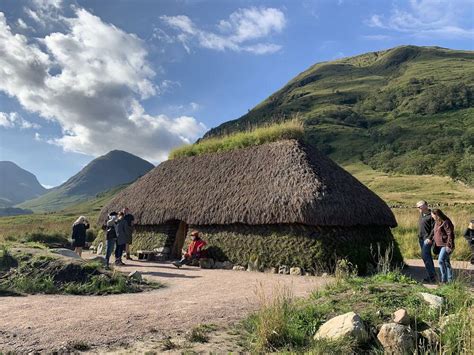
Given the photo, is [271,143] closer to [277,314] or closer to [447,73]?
[277,314]

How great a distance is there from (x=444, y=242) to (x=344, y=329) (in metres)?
4.93

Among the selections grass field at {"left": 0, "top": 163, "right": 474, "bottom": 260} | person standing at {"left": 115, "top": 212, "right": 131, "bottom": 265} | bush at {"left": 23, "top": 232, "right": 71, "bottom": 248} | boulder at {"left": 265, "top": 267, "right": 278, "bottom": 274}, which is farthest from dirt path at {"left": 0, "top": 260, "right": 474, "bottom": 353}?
grass field at {"left": 0, "top": 163, "right": 474, "bottom": 260}

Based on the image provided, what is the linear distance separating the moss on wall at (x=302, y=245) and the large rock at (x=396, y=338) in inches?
260

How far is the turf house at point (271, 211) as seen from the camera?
13.2 meters

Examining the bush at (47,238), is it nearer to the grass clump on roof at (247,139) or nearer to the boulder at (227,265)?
the grass clump on roof at (247,139)

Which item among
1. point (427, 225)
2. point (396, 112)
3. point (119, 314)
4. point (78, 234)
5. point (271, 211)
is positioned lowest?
point (119, 314)

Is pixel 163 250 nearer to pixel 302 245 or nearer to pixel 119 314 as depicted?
pixel 302 245

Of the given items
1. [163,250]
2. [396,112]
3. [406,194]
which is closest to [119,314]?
[163,250]

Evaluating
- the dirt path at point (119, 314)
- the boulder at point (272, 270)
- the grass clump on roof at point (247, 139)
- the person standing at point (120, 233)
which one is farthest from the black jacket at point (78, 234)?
the boulder at point (272, 270)

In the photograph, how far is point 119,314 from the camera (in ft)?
24.4

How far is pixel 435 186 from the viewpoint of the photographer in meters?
58.2

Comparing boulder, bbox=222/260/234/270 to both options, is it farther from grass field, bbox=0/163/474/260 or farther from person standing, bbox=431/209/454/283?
grass field, bbox=0/163/474/260

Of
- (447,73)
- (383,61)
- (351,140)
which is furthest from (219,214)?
(383,61)

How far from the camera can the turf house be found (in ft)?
43.4
